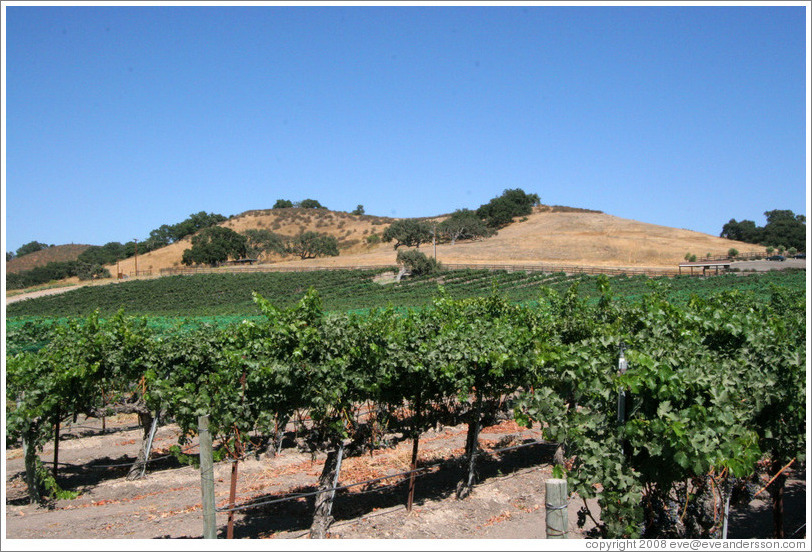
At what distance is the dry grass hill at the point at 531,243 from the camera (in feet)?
284

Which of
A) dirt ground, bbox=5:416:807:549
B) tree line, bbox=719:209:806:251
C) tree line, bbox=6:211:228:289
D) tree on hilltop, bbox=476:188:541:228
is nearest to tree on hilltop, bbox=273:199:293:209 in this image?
tree line, bbox=6:211:228:289

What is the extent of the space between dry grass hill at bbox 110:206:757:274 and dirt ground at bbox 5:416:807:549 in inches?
2562

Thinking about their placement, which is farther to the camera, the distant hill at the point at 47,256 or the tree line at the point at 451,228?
the distant hill at the point at 47,256

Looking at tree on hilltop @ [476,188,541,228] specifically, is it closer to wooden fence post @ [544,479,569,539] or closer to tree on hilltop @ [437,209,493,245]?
tree on hilltop @ [437,209,493,245]

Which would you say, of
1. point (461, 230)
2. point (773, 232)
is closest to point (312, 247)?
point (461, 230)

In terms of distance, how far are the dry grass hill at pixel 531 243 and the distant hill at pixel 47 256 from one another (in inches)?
1485

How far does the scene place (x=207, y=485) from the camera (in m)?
6.13

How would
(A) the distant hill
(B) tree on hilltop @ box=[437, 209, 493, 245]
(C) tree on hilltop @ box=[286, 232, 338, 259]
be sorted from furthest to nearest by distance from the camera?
(A) the distant hill, (C) tree on hilltop @ box=[286, 232, 338, 259], (B) tree on hilltop @ box=[437, 209, 493, 245]

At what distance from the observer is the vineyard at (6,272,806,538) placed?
518cm

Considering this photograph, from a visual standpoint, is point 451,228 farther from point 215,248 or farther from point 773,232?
point 773,232

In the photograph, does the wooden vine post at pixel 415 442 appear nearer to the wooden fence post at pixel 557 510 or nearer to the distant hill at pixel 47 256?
the wooden fence post at pixel 557 510

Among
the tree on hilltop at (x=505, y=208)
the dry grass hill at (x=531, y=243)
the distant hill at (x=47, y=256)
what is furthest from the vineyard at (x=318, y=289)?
the distant hill at (x=47, y=256)

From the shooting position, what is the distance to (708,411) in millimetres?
5375

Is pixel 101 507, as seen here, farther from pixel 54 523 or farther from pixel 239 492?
pixel 239 492
